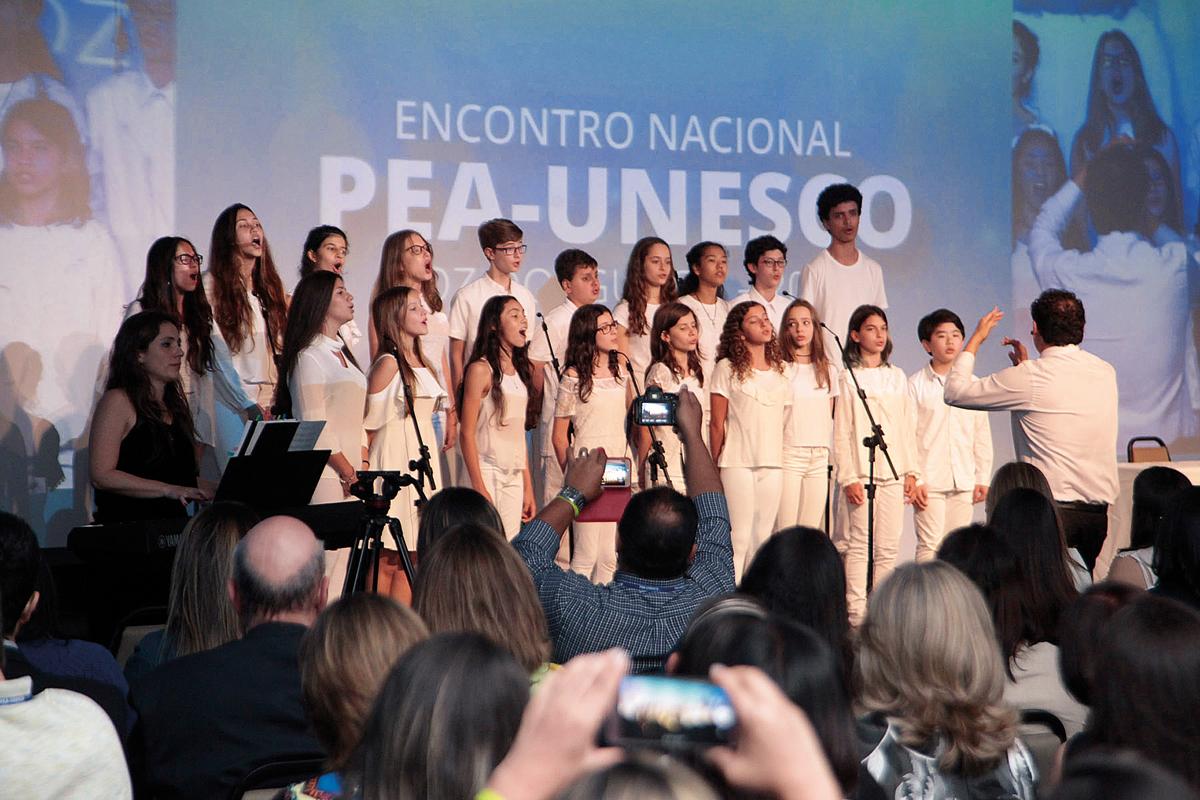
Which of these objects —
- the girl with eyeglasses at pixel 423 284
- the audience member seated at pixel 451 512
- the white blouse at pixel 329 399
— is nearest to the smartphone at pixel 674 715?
the audience member seated at pixel 451 512

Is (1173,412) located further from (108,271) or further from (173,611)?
(173,611)

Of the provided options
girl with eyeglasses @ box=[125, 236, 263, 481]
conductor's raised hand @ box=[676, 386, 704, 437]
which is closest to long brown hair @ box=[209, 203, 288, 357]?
girl with eyeglasses @ box=[125, 236, 263, 481]

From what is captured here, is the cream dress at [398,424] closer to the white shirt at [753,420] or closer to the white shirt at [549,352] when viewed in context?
the white shirt at [549,352]

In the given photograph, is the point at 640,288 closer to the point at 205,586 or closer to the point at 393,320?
the point at 393,320

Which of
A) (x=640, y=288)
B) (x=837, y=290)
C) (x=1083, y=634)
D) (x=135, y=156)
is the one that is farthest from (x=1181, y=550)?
(x=135, y=156)

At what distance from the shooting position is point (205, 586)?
8.96 feet

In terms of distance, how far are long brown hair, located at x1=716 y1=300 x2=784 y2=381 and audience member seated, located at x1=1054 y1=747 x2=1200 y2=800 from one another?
6.05 meters

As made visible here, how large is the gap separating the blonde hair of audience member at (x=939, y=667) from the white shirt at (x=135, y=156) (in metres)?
6.28

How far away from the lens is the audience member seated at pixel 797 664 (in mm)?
1184

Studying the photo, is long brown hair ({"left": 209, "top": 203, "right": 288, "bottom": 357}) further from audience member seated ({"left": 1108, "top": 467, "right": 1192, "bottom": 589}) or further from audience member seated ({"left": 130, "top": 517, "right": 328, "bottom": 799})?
audience member seated ({"left": 130, "top": 517, "right": 328, "bottom": 799})

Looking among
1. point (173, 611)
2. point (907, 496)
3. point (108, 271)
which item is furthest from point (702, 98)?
point (173, 611)

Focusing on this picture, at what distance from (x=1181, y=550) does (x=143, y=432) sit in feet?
11.4

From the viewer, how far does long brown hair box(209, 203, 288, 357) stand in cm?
620

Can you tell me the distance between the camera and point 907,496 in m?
7.08
